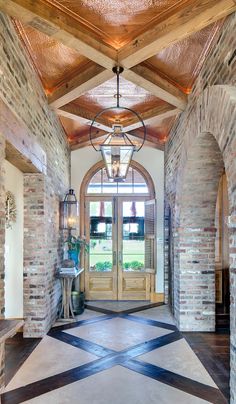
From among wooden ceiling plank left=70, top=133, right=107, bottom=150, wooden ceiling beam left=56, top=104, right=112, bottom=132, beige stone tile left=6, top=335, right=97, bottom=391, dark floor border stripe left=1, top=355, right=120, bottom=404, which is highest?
wooden ceiling beam left=56, top=104, right=112, bottom=132

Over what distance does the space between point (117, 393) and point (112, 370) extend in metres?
0.48

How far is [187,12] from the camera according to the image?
2738mm

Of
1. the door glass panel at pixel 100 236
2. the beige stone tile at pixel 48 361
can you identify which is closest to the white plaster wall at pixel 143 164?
the door glass panel at pixel 100 236

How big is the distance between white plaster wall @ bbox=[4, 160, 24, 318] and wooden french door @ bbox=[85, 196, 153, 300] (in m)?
2.54

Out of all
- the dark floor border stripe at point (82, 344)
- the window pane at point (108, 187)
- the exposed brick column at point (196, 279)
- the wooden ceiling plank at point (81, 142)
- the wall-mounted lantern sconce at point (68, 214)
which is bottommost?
the dark floor border stripe at point (82, 344)

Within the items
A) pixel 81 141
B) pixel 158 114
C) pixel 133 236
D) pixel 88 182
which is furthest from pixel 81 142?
pixel 133 236

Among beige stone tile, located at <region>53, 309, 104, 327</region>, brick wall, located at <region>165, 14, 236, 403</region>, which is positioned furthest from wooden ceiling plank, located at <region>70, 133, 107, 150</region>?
beige stone tile, located at <region>53, 309, 104, 327</region>

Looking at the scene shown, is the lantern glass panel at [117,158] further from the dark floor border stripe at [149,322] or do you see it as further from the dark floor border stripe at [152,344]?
the dark floor border stripe at [149,322]

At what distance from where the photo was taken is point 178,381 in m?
3.18

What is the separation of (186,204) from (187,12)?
8.84 ft

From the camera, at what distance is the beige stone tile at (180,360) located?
10.9ft

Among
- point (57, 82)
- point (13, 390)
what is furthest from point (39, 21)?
point (13, 390)

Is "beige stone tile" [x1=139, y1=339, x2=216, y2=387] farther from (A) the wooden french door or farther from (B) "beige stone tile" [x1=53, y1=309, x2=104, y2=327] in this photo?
(A) the wooden french door

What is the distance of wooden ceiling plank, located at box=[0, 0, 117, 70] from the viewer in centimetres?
268
